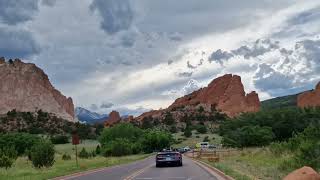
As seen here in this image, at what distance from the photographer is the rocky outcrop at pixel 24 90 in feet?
577

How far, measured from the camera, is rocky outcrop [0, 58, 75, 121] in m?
176

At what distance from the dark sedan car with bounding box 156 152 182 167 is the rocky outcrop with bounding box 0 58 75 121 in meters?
137

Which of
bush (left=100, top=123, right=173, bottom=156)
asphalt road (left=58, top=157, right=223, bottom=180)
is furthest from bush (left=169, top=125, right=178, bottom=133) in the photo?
asphalt road (left=58, top=157, right=223, bottom=180)

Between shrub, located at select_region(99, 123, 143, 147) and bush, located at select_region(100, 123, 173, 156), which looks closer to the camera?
bush, located at select_region(100, 123, 173, 156)

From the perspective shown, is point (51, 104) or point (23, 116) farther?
point (51, 104)

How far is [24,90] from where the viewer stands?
A: 7121 inches

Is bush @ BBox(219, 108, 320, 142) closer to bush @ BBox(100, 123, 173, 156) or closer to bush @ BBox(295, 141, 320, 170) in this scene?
bush @ BBox(100, 123, 173, 156)

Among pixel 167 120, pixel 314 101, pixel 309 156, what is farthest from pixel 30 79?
pixel 309 156

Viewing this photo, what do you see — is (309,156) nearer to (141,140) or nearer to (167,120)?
(141,140)

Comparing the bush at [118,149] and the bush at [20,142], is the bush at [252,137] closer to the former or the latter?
the bush at [118,149]

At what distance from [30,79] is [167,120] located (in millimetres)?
47860

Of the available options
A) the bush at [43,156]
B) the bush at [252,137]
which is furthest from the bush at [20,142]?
the bush at [43,156]

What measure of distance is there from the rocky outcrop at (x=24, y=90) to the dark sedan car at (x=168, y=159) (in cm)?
13677

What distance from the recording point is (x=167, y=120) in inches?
7141
